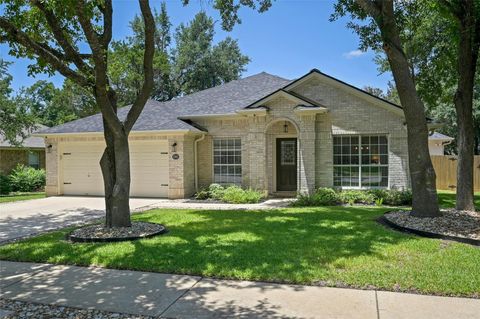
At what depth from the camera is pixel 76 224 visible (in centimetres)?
1094

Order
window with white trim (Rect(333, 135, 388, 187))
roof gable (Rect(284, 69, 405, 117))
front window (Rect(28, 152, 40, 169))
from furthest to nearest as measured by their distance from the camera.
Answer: front window (Rect(28, 152, 40, 169)), window with white trim (Rect(333, 135, 388, 187)), roof gable (Rect(284, 69, 405, 117))

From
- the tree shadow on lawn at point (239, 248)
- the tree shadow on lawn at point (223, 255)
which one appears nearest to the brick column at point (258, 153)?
the tree shadow on lawn at point (223, 255)

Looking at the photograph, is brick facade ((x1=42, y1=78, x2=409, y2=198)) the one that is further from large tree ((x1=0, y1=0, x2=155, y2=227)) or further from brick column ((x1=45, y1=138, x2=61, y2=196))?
large tree ((x1=0, y1=0, x2=155, y2=227))

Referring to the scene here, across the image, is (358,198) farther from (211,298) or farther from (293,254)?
(211,298)

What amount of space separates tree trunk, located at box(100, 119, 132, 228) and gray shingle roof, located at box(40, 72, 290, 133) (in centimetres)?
718

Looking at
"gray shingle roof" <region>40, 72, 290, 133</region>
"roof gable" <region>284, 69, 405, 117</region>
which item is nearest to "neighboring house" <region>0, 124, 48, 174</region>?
"gray shingle roof" <region>40, 72, 290, 133</region>

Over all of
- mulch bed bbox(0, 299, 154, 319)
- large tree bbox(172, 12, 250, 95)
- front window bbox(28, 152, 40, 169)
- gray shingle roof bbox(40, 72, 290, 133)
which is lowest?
mulch bed bbox(0, 299, 154, 319)

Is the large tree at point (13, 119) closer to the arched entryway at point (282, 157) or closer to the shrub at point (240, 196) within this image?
the shrub at point (240, 196)

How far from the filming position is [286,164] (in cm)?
1705

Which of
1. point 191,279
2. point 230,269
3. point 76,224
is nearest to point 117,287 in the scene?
point 191,279

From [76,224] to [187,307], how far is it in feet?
24.3

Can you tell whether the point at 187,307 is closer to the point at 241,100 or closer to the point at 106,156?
the point at 106,156

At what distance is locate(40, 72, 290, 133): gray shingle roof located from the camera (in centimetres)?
1742

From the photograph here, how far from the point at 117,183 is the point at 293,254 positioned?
460 centimetres
